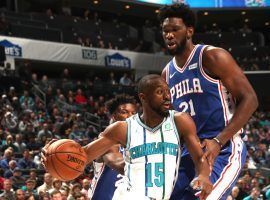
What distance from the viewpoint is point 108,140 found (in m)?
3.66

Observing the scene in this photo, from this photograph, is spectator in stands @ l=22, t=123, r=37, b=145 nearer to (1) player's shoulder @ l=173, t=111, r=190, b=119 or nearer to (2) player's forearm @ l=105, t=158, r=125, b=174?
(2) player's forearm @ l=105, t=158, r=125, b=174

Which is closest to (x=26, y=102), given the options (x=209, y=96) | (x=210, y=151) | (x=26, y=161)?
(x=26, y=161)

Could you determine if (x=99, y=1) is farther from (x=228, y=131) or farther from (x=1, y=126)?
(x=228, y=131)

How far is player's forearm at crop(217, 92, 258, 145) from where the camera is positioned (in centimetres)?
352

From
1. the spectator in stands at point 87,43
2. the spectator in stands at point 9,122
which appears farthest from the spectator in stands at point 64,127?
the spectator in stands at point 87,43

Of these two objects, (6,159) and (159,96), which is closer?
(159,96)

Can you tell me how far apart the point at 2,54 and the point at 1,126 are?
4.90 m

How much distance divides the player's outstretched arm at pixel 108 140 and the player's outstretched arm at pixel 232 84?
0.63 meters

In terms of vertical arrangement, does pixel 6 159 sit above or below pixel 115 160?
below

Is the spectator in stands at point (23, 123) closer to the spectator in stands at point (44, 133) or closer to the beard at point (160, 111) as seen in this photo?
the spectator in stands at point (44, 133)

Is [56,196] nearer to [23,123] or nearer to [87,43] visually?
[23,123]

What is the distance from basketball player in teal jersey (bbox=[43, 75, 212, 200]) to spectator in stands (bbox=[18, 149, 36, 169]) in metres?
8.57

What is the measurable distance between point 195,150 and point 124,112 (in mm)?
1835

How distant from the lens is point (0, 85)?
671 inches
